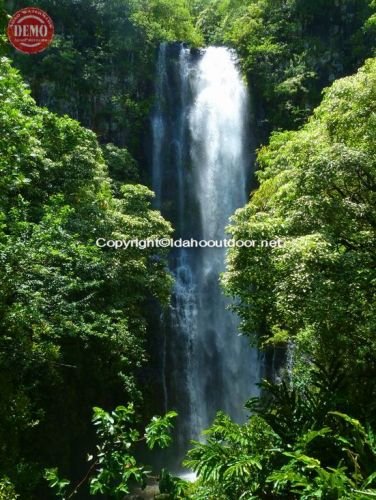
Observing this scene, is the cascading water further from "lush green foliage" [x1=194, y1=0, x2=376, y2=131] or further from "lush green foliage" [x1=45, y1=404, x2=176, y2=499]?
"lush green foliage" [x1=45, y1=404, x2=176, y2=499]

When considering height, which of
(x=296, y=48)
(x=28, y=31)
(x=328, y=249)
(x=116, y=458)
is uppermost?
(x=296, y=48)

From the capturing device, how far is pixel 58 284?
24.9 ft

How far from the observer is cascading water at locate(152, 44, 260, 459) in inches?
580

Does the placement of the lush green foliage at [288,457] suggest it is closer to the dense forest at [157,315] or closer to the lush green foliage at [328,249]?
the dense forest at [157,315]

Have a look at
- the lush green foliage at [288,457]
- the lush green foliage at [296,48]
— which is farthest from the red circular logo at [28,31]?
the lush green foliage at [296,48]

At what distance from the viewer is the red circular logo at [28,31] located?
9.42 metres

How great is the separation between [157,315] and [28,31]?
30.0 feet

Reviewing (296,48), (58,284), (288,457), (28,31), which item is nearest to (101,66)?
(296,48)

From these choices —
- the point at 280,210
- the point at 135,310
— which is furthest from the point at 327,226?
the point at 135,310

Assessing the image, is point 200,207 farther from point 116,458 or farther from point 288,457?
point 116,458

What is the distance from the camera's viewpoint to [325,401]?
5.04 meters

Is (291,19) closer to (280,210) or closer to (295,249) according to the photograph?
(280,210)

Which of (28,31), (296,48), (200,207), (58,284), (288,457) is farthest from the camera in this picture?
(296,48)

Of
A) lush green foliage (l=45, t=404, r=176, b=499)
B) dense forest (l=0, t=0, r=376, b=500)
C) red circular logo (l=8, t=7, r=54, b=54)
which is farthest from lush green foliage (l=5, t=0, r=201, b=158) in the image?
lush green foliage (l=45, t=404, r=176, b=499)
